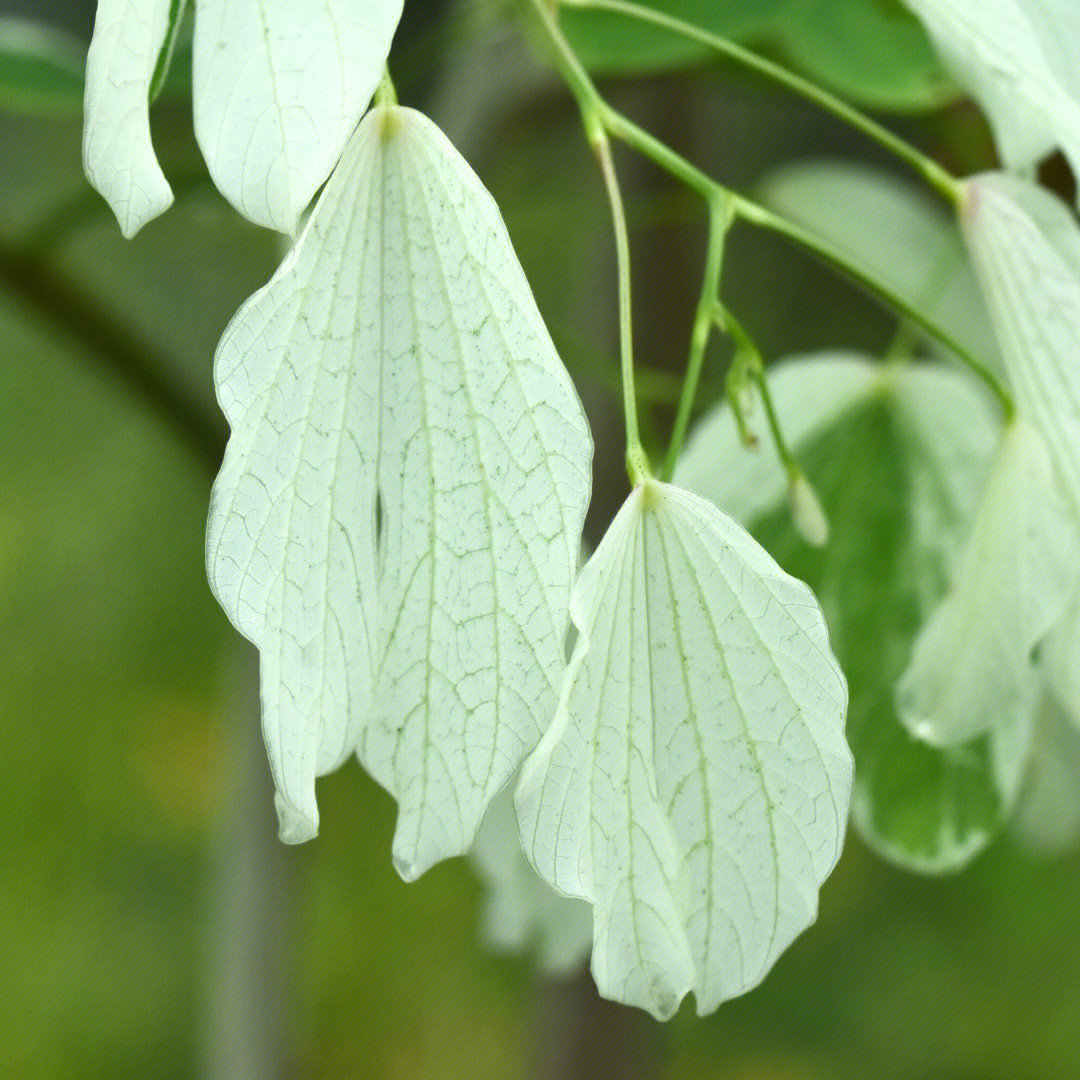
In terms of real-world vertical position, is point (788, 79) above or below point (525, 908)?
above

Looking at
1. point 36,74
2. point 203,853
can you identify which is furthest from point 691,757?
point 203,853

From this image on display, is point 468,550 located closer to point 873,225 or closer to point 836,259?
point 836,259

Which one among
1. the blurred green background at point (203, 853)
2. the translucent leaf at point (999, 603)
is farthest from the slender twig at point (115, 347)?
the blurred green background at point (203, 853)

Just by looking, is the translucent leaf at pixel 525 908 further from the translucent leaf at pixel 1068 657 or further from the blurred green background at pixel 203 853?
the blurred green background at pixel 203 853

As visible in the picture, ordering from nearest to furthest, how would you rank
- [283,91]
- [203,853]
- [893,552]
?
[283,91], [893,552], [203,853]

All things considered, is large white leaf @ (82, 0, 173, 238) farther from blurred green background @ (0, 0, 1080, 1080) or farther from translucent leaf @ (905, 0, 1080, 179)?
blurred green background @ (0, 0, 1080, 1080)

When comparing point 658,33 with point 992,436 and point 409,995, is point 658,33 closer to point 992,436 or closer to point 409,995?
point 992,436

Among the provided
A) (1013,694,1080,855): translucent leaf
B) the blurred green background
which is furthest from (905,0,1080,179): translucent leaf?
the blurred green background
